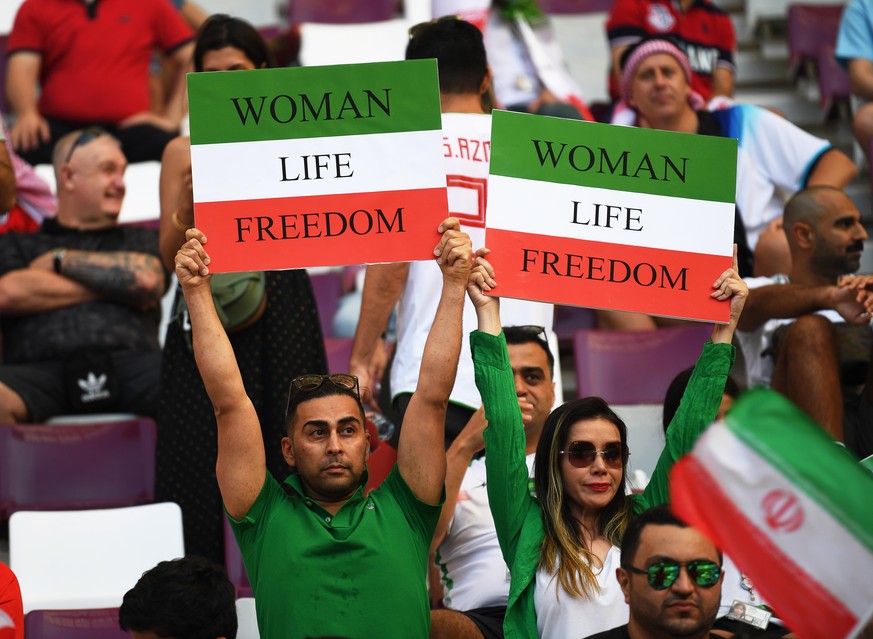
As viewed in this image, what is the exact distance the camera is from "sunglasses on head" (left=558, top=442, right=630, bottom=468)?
3.42 metres

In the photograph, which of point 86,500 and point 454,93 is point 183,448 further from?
point 454,93

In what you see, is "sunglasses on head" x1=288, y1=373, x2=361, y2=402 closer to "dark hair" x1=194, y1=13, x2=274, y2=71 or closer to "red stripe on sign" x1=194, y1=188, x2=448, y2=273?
"red stripe on sign" x1=194, y1=188, x2=448, y2=273

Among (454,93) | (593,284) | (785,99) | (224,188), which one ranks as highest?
(785,99)

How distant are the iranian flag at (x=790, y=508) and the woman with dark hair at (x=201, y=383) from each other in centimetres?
191

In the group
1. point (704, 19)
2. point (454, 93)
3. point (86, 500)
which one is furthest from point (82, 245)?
point (704, 19)

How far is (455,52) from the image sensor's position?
411 cm

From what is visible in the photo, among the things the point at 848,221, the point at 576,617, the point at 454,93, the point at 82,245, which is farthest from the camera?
the point at 82,245

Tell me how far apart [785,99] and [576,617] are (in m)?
4.99

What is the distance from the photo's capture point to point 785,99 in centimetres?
767

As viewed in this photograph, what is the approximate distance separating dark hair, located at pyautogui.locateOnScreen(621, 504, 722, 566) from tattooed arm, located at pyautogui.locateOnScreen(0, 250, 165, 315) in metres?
2.65

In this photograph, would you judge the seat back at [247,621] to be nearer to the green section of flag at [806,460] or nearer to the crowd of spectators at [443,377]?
the crowd of spectators at [443,377]

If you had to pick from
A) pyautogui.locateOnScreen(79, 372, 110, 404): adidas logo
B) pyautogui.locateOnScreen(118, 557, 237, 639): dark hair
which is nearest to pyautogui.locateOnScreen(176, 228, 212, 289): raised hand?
pyautogui.locateOnScreen(118, 557, 237, 639): dark hair

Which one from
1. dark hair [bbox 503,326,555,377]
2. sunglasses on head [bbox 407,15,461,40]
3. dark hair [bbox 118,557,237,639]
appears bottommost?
dark hair [bbox 118,557,237,639]

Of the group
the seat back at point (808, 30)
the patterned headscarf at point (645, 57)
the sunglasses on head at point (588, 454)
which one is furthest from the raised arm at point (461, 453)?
the seat back at point (808, 30)
